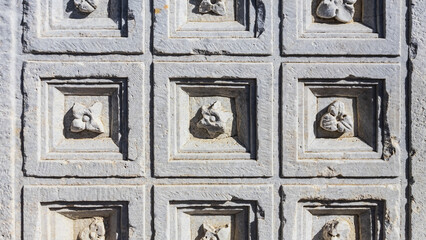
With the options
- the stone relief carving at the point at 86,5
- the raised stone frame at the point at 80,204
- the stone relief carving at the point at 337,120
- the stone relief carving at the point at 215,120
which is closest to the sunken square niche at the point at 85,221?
the raised stone frame at the point at 80,204

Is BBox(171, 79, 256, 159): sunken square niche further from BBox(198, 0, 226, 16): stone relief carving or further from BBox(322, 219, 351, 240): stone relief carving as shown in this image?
BBox(322, 219, 351, 240): stone relief carving

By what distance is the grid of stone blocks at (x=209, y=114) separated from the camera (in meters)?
2.21

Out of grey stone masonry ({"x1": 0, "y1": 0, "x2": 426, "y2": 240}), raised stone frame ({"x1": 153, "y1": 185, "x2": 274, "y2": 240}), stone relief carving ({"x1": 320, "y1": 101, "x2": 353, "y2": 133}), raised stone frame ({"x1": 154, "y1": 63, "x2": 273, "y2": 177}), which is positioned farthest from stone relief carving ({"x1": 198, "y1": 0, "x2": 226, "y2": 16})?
raised stone frame ({"x1": 153, "y1": 185, "x2": 274, "y2": 240})

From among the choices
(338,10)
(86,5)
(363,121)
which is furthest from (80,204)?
(338,10)

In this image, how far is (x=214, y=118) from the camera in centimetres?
224

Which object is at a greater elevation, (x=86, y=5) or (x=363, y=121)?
(x=86, y=5)

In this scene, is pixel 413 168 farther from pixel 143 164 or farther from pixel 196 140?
pixel 143 164

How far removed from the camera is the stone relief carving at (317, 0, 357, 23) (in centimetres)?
222

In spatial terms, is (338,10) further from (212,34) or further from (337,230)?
(337,230)

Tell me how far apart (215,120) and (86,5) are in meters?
0.80

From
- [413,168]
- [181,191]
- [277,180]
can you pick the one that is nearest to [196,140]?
[181,191]

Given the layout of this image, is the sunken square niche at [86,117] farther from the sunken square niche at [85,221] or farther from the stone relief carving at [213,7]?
the stone relief carving at [213,7]

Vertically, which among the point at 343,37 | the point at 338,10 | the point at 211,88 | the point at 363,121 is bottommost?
the point at 363,121

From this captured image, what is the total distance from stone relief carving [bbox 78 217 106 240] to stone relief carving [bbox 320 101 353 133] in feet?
3.77
